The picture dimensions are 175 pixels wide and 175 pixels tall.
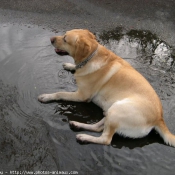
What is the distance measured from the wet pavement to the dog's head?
2.54 feet

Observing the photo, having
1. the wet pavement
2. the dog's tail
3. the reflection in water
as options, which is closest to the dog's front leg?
the wet pavement

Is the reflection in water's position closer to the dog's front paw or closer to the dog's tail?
the dog's tail

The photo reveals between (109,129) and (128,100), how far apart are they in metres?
0.55

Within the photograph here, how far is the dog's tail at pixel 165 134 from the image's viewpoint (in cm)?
389

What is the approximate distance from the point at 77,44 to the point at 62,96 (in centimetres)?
93

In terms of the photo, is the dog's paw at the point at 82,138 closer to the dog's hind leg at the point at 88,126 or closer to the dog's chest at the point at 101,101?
Answer: the dog's hind leg at the point at 88,126

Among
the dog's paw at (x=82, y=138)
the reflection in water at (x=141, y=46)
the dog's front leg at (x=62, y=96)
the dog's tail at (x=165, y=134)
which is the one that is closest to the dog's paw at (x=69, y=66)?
the dog's front leg at (x=62, y=96)

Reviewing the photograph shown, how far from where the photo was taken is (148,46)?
6.39 m

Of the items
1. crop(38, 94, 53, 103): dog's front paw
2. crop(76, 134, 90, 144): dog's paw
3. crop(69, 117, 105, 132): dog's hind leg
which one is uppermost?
crop(38, 94, 53, 103): dog's front paw

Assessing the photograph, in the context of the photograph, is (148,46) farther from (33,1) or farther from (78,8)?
(33,1)

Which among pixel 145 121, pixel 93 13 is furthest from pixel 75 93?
pixel 93 13

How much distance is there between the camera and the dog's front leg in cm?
448

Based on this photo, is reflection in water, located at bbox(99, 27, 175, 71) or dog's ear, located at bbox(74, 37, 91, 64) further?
reflection in water, located at bbox(99, 27, 175, 71)

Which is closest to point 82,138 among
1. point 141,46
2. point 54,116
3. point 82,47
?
point 54,116
